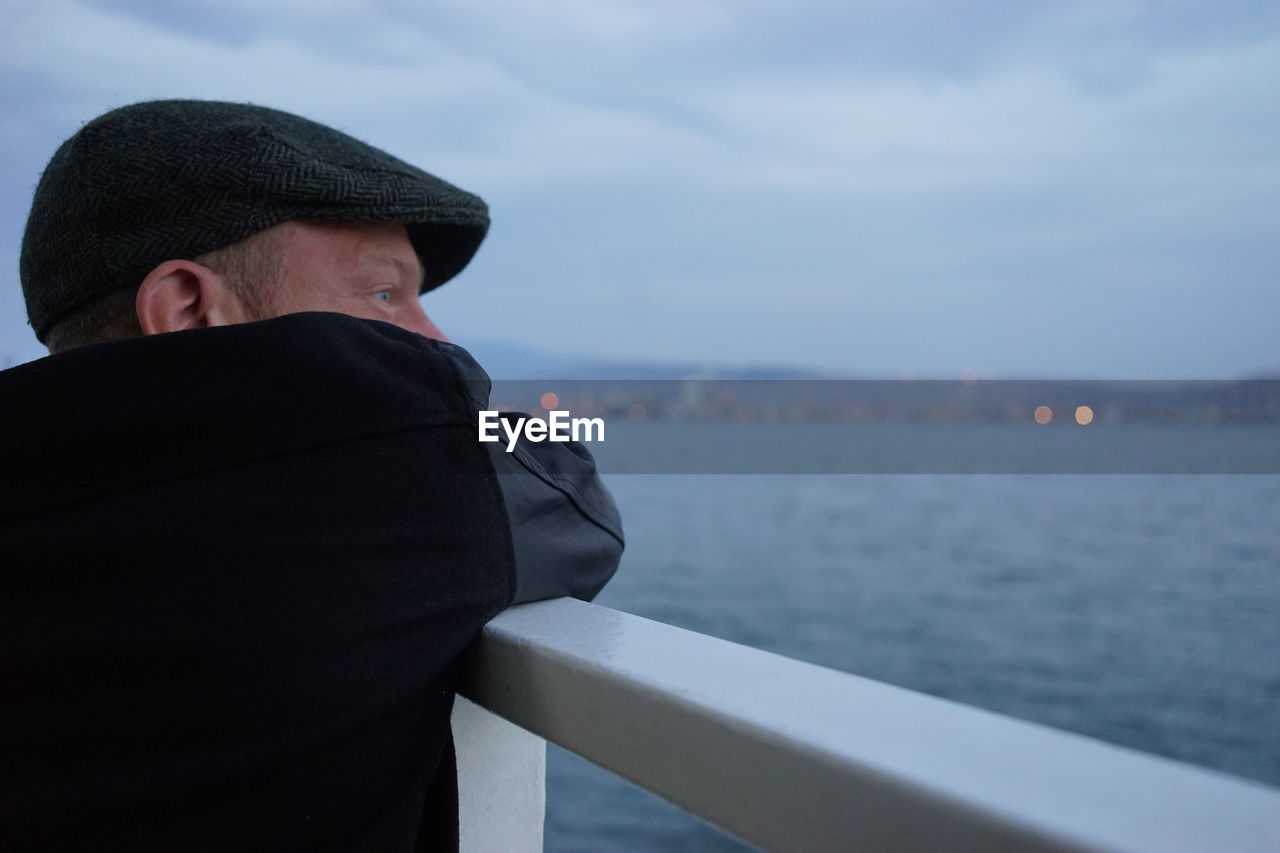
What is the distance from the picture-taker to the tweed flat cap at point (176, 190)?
942 mm

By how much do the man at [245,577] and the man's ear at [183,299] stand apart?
0.29 m

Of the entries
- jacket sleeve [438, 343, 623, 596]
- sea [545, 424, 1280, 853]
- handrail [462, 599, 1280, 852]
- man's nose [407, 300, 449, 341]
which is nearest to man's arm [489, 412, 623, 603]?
jacket sleeve [438, 343, 623, 596]

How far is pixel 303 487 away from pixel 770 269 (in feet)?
144

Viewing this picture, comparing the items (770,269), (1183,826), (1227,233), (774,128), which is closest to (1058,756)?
(1183,826)

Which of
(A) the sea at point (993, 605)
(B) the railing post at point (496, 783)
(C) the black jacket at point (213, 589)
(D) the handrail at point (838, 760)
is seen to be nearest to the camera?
(D) the handrail at point (838, 760)

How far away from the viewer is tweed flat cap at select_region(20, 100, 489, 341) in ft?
3.09

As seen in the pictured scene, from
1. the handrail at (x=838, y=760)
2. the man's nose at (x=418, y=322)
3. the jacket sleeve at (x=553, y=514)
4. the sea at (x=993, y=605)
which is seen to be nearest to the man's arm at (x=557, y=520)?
the jacket sleeve at (x=553, y=514)

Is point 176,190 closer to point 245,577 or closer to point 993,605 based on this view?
point 245,577

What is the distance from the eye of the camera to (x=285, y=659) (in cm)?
65

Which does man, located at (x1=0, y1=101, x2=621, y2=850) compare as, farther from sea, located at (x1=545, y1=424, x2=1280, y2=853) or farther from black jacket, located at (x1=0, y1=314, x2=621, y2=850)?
sea, located at (x1=545, y1=424, x2=1280, y2=853)

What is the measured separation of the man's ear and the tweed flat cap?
0.5 inches

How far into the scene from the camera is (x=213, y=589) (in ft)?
2.13

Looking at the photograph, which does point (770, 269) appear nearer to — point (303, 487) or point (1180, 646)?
point (1180, 646)

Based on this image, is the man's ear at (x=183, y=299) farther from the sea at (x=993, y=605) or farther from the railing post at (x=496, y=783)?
the sea at (x=993, y=605)
